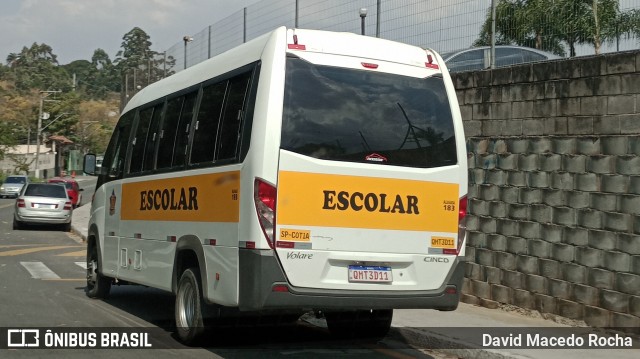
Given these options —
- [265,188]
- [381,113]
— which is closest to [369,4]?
[381,113]

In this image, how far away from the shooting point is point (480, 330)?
30.0 ft

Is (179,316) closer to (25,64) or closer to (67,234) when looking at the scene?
(67,234)

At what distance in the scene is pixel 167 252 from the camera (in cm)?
901

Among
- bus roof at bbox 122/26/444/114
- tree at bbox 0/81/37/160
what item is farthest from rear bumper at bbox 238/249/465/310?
tree at bbox 0/81/37/160

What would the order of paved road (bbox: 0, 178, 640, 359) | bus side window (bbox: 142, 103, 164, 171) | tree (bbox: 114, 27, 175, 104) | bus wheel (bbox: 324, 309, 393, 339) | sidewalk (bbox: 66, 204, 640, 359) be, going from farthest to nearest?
tree (bbox: 114, 27, 175, 104)
bus side window (bbox: 142, 103, 164, 171)
bus wheel (bbox: 324, 309, 393, 339)
paved road (bbox: 0, 178, 640, 359)
sidewalk (bbox: 66, 204, 640, 359)

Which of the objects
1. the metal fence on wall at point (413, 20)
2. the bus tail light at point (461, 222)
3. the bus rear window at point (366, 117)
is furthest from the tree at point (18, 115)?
the bus tail light at point (461, 222)

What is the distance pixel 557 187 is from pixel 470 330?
2.06 m

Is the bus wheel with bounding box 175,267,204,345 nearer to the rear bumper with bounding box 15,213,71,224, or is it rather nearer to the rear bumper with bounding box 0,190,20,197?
the rear bumper with bounding box 15,213,71,224

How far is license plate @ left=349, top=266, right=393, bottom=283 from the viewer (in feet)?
23.7

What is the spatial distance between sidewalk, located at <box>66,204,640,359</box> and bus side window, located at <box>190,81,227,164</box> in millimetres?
2932

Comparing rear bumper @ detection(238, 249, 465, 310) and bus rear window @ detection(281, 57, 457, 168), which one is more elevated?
bus rear window @ detection(281, 57, 457, 168)

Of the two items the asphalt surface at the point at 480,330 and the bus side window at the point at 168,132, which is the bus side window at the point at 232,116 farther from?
the asphalt surface at the point at 480,330

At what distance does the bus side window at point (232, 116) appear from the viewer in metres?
7.55

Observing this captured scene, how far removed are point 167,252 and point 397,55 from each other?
3.22 m
